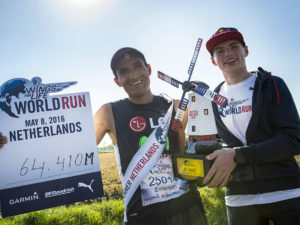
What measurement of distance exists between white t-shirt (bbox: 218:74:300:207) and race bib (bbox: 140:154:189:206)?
2.82 ft

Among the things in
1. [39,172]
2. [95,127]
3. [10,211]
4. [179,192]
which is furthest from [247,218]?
[10,211]

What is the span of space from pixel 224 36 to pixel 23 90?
3143 millimetres

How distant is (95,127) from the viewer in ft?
11.3

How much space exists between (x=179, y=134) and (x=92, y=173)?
5.10 ft

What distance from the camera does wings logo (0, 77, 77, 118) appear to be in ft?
9.70

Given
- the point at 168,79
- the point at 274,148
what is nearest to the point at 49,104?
the point at 168,79

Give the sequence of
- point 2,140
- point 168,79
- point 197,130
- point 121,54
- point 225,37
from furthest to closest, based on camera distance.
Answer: point 168,79 → point 121,54 → point 225,37 → point 197,130 → point 2,140

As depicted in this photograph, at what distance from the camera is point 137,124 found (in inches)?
130

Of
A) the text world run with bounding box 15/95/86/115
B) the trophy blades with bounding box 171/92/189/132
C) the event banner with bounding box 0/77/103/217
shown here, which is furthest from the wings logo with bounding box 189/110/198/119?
the text world run with bounding box 15/95/86/115

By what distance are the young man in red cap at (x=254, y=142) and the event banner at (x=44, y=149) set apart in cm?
177

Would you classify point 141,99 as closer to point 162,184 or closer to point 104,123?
point 104,123

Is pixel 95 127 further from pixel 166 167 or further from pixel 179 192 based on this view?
pixel 179 192

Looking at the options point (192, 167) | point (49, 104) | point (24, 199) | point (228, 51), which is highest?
point (228, 51)

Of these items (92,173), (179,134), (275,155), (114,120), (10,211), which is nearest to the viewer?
(275,155)
